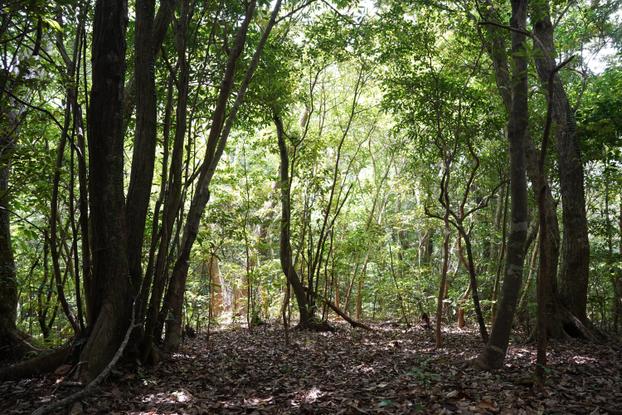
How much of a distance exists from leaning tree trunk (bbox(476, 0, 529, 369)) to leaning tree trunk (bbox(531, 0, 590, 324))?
164 inches

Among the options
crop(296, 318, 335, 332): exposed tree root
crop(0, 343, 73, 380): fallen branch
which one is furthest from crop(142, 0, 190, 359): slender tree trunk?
crop(296, 318, 335, 332): exposed tree root

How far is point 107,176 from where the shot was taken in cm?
548

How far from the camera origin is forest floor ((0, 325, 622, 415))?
4.42m

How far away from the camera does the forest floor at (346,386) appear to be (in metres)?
4.42

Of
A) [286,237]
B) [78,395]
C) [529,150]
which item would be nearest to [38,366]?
[78,395]

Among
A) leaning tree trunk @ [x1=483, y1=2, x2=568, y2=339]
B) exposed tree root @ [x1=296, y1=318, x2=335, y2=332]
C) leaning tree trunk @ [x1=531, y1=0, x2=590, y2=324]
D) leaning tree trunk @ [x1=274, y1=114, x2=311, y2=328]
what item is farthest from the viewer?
exposed tree root @ [x1=296, y1=318, x2=335, y2=332]

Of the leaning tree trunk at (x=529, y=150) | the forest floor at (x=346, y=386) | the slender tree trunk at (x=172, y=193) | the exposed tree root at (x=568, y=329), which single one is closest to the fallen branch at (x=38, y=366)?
the forest floor at (x=346, y=386)

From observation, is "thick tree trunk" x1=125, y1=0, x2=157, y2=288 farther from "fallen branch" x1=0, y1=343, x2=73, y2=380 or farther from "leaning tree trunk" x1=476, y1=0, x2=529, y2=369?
"leaning tree trunk" x1=476, y1=0, x2=529, y2=369

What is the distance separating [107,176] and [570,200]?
343 inches

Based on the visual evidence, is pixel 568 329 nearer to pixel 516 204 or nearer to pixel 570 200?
pixel 570 200

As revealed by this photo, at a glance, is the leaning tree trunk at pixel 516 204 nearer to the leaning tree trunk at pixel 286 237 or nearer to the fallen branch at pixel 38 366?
the fallen branch at pixel 38 366

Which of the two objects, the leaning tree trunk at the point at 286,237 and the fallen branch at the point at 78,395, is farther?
the leaning tree trunk at the point at 286,237

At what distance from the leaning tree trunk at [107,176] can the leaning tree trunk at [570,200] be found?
7921mm

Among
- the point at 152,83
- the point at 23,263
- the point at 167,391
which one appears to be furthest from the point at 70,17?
the point at 23,263
